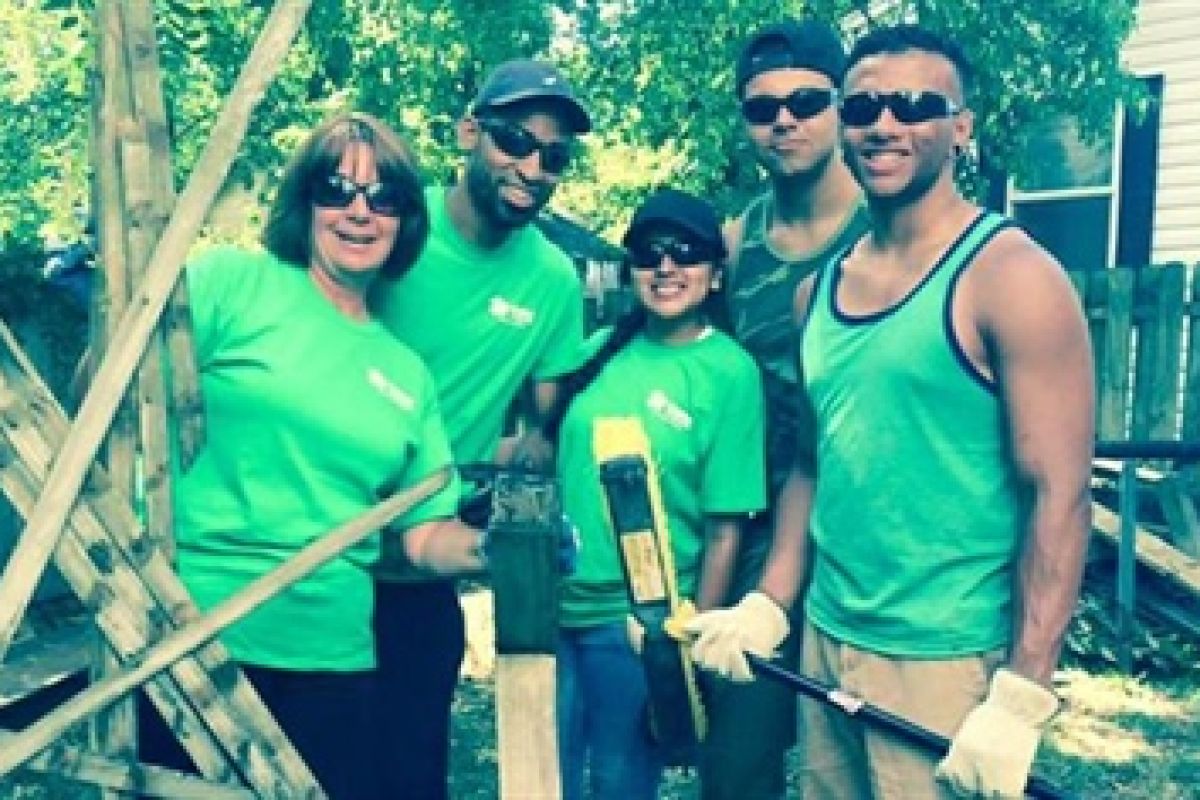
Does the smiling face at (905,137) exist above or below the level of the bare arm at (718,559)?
above

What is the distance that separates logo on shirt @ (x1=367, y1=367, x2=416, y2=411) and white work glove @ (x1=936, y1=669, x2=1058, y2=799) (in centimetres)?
125

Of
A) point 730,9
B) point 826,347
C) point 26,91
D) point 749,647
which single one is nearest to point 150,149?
point 826,347

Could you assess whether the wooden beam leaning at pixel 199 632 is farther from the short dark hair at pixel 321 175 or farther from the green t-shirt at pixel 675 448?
the green t-shirt at pixel 675 448

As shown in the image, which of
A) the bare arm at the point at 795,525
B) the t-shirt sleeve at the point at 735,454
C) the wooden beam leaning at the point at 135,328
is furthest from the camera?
the t-shirt sleeve at the point at 735,454

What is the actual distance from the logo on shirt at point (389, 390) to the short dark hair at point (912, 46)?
1121mm

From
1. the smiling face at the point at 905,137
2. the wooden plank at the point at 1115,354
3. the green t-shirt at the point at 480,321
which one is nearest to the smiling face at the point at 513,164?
the green t-shirt at the point at 480,321

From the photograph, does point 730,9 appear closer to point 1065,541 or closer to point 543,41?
point 543,41

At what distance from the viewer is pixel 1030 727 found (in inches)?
90.3

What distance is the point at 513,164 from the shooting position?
10.3 ft

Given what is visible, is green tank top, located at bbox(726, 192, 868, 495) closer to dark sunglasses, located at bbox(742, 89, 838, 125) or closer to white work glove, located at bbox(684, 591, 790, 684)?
dark sunglasses, located at bbox(742, 89, 838, 125)

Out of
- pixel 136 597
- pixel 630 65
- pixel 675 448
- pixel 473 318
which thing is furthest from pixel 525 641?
pixel 630 65

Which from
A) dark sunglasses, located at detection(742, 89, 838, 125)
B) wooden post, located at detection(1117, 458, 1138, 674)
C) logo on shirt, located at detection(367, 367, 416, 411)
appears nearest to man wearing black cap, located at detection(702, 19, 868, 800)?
dark sunglasses, located at detection(742, 89, 838, 125)

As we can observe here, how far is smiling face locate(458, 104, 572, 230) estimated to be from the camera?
10.3ft

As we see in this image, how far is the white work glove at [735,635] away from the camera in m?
2.73
